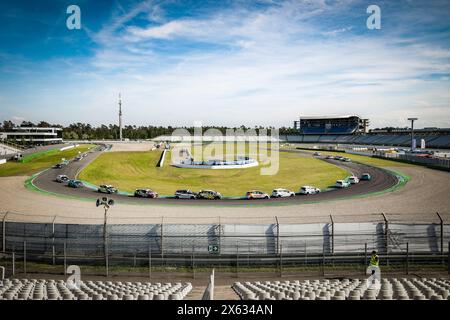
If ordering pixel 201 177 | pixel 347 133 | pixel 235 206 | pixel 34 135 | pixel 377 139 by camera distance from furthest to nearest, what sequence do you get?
pixel 347 133 < pixel 34 135 < pixel 377 139 < pixel 201 177 < pixel 235 206

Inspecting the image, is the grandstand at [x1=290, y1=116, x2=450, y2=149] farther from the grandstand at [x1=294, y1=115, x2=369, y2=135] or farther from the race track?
the race track

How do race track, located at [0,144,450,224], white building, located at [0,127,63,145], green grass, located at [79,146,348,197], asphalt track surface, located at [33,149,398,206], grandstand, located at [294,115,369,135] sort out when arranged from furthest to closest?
grandstand, located at [294,115,369,135] → white building, located at [0,127,63,145] → green grass, located at [79,146,348,197] → asphalt track surface, located at [33,149,398,206] → race track, located at [0,144,450,224]

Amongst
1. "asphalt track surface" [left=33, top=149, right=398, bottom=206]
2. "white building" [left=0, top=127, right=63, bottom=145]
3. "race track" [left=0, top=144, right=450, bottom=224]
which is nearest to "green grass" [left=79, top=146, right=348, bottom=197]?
"asphalt track surface" [left=33, top=149, right=398, bottom=206]

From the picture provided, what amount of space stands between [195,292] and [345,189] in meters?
30.0

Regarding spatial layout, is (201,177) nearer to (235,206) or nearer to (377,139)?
(235,206)

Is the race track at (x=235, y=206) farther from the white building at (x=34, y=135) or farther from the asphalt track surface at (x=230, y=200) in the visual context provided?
the white building at (x=34, y=135)

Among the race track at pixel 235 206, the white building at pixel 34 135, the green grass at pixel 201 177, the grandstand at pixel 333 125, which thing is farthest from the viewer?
the grandstand at pixel 333 125

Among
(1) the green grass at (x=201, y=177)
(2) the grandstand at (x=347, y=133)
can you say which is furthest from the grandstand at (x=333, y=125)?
(1) the green grass at (x=201, y=177)

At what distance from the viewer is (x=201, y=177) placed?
164 feet

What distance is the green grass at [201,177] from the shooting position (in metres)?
43.5

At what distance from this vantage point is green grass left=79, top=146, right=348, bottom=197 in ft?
143

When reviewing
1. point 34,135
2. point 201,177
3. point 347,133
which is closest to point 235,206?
point 201,177
